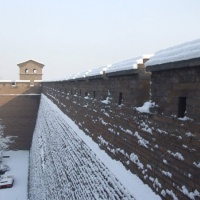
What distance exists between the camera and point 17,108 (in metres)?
22.1

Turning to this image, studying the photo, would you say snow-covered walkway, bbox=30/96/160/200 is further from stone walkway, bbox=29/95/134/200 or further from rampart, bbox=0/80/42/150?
rampart, bbox=0/80/42/150

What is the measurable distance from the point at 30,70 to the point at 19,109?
1246 centimetres

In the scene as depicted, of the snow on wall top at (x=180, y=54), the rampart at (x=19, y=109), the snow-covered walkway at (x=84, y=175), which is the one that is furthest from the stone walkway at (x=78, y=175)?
the rampart at (x=19, y=109)

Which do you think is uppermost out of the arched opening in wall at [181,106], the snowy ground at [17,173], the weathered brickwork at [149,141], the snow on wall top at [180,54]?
the snow on wall top at [180,54]

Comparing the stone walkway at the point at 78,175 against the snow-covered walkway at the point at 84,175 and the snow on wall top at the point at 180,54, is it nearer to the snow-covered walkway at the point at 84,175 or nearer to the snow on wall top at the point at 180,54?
the snow-covered walkway at the point at 84,175

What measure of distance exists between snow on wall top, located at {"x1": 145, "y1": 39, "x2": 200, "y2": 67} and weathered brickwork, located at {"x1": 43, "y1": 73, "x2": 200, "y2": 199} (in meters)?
0.51

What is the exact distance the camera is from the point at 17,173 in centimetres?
1588

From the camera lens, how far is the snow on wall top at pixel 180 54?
7.20 ft

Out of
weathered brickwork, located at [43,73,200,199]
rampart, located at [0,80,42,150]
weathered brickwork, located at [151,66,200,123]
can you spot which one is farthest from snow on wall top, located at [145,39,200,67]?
rampart, located at [0,80,42,150]

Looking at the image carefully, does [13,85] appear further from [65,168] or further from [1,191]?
[65,168]

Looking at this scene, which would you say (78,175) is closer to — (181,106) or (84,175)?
(84,175)

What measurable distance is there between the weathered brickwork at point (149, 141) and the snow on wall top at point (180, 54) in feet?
1.67

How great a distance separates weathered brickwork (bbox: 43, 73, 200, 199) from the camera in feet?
7.41

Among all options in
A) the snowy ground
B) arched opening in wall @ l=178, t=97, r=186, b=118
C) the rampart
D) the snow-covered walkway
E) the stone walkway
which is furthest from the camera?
the rampart
